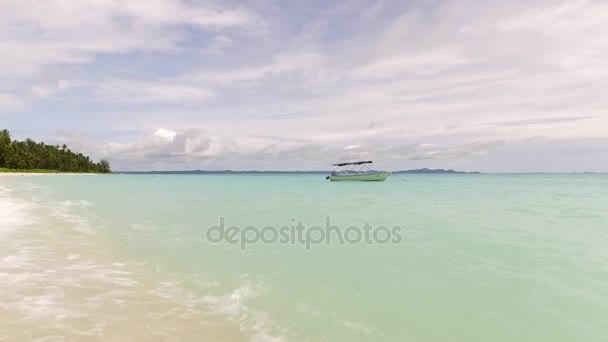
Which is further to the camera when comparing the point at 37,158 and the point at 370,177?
the point at 37,158

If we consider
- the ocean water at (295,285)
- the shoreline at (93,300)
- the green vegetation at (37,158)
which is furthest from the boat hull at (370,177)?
the green vegetation at (37,158)

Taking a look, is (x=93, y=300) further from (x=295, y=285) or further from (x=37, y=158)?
(x=37, y=158)

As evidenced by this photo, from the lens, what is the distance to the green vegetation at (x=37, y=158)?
10056cm

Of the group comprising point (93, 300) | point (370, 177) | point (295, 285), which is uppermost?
point (370, 177)

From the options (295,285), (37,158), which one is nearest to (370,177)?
(295,285)

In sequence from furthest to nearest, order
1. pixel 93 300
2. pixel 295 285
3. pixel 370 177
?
pixel 370 177 < pixel 295 285 < pixel 93 300

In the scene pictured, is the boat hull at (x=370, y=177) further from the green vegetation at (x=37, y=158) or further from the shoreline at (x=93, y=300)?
the green vegetation at (x=37, y=158)

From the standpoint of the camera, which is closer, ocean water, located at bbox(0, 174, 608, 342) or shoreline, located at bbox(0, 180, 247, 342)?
shoreline, located at bbox(0, 180, 247, 342)

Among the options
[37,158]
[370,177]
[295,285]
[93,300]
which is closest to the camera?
[93,300]

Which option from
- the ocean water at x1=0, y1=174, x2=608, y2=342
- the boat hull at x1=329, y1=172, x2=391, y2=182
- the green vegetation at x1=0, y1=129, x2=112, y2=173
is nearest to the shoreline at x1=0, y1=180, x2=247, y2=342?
the ocean water at x1=0, y1=174, x2=608, y2=342

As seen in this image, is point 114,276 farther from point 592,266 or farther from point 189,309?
point 592,266

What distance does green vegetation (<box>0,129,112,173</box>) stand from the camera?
330 feet

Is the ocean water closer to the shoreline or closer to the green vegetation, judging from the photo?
the shoreline

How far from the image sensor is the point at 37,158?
407 ft
